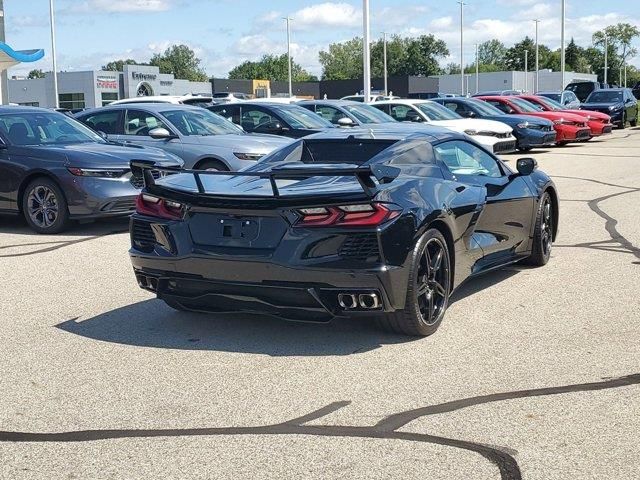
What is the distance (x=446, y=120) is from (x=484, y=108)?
3.40 m

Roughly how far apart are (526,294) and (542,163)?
14.1m

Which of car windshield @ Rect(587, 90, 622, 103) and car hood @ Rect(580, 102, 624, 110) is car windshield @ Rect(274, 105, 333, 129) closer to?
car hood @ Rect(580, 102, 624, 110)

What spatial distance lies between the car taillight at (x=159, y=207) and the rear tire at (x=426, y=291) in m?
1.50

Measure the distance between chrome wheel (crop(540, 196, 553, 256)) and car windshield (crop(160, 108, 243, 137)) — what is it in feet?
21.7

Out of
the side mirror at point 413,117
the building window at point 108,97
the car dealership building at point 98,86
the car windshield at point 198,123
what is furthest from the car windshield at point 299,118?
the building window at point 108,97

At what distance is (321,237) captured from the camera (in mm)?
5496

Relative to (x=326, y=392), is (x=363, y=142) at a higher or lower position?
higher

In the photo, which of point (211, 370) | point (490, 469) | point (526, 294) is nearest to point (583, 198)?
point (526, 294)

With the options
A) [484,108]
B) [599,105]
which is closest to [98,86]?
[599,105]

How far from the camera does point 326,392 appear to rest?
195 inches

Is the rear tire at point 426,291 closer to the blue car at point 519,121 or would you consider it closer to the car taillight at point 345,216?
the car taillight at point 345,216

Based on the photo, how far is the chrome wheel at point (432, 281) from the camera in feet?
19.5

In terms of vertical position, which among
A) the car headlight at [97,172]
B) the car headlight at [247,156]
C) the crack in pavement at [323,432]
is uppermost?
the car headlight at [247,156]

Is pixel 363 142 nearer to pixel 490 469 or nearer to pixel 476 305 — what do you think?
pixel 476 305
